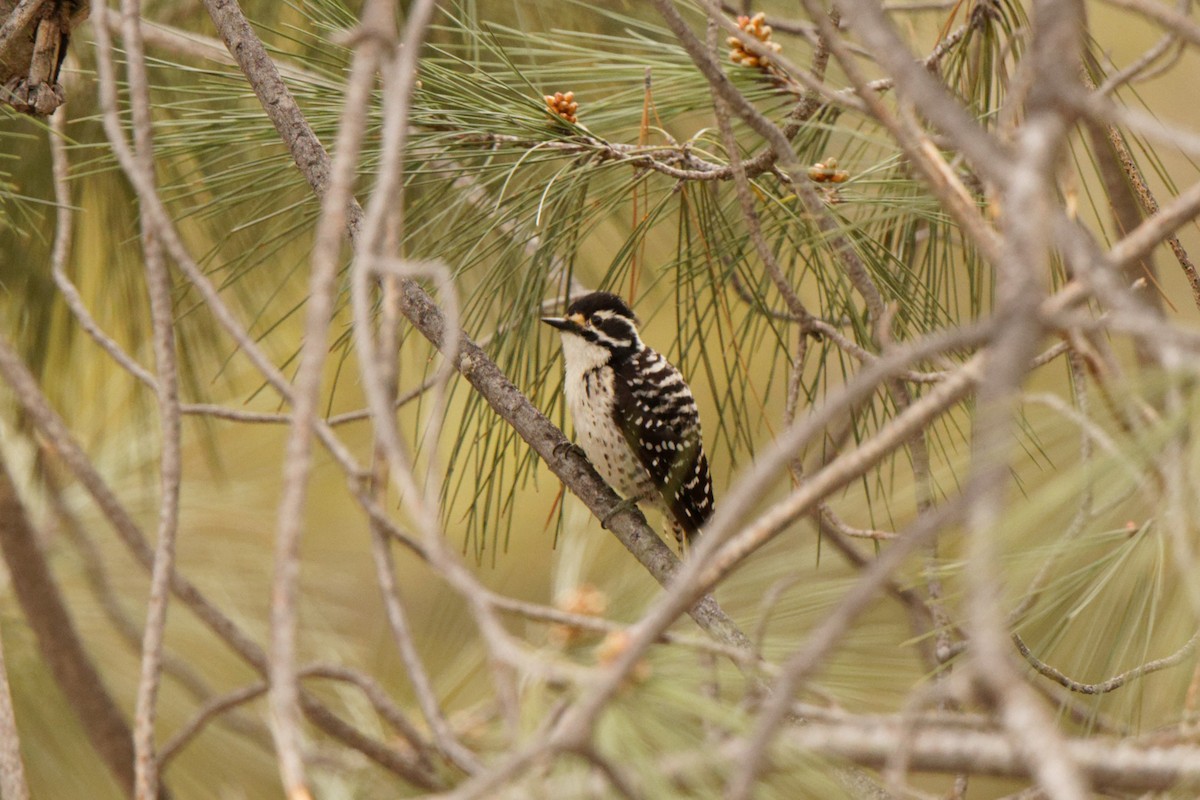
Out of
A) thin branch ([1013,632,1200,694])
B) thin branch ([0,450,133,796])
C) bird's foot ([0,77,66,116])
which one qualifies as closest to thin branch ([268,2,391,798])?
thin branch ([1013,632,1200,694])

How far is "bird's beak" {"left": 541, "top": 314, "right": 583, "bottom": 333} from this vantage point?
2.37 meters

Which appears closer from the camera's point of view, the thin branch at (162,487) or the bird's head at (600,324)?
the thin branch at (162,487)

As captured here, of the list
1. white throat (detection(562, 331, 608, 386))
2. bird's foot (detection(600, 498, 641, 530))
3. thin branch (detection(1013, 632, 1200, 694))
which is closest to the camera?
thin branch (detection(1013, 632, 1200, 694))

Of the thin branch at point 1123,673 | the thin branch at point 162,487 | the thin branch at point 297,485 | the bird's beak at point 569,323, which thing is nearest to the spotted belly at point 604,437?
the bird's beak at point 569,323

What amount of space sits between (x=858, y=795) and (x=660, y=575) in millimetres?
702

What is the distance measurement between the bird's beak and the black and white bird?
115mm

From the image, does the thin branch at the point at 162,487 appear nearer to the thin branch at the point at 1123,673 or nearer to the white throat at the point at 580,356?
the thin branch at the point at 1123,673

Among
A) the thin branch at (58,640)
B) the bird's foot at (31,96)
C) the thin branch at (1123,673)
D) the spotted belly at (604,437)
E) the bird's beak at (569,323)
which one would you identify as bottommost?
the thin branch at (58,640)

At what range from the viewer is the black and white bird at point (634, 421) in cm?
261

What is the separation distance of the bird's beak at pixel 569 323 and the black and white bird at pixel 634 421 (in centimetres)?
11

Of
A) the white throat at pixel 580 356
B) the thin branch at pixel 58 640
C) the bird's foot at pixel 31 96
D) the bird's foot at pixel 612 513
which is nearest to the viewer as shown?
the bird's foot at pixel 31 96

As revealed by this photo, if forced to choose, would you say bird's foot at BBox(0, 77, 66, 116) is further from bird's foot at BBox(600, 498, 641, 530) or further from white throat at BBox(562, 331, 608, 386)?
white throat at BBox(562, 331, 608, 386)

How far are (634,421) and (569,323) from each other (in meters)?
0.32

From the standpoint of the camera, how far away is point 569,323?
7.91 feet
